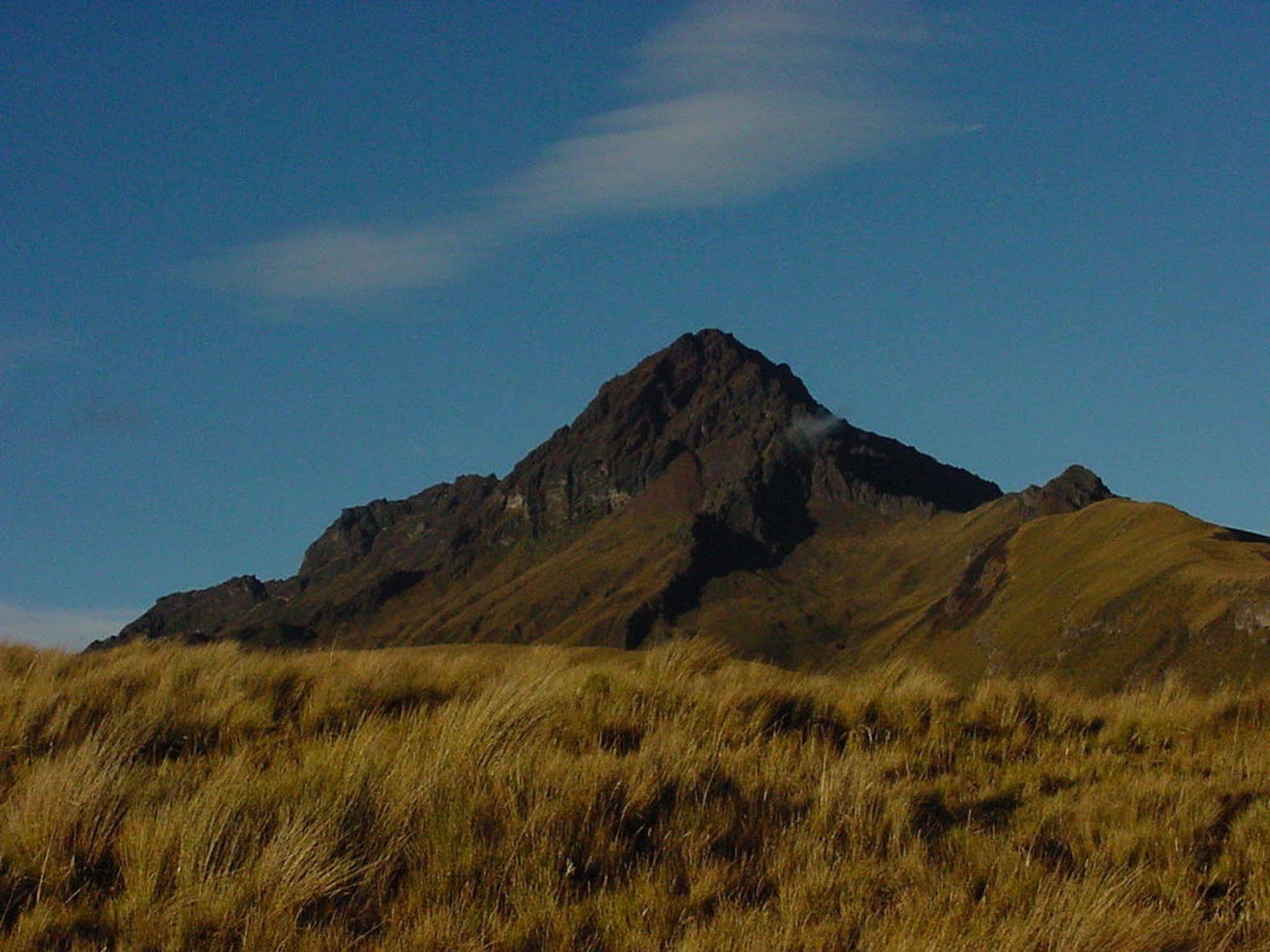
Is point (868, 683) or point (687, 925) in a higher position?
point (868, 683)

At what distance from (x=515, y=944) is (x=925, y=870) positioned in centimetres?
220

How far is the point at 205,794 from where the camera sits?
6.41 metres

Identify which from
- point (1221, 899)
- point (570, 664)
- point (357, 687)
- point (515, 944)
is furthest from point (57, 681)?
point (1221, 899)

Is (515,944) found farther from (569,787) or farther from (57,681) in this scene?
(57,681)

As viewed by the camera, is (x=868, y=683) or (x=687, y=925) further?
(x=868, y=683)

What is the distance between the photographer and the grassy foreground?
5480 mm

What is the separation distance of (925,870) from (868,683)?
4950mm

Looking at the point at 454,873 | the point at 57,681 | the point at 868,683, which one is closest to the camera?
the point at 454,873

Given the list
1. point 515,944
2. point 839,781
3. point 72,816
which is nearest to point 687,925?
point 515,944

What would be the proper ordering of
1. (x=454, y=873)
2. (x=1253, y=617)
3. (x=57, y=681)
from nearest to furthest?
(x=454, y=873), (x=57, y=681), (x=1253, y=617)

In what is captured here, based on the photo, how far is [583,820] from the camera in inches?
263

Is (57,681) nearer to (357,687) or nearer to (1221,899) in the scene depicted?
(357,687)

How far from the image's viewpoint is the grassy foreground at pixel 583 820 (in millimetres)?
5480

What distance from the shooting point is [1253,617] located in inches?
7657
